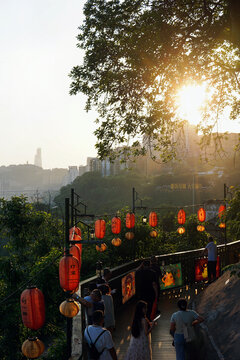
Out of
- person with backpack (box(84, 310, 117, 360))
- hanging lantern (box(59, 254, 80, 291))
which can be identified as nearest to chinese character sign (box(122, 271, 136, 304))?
hanging lantern (box(59, 254, 80, 291))

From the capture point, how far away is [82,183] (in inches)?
4592

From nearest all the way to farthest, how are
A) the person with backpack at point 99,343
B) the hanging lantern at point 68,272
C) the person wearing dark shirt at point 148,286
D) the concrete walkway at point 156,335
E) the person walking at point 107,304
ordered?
the person with backpack at point 99,343
the person walking at point 107,304
the hanging lantern at point 68,272
the concrete walkway at point 156,335
the person wearing dark shirt at point 148,286

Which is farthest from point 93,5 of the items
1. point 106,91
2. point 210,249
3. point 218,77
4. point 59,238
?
point 59,238

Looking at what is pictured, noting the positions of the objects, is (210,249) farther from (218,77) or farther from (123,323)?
(218,77)

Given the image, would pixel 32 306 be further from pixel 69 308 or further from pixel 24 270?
pixel 24 270

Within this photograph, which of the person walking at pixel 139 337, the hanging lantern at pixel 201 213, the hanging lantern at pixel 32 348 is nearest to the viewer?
the person walking at pixel 139 337

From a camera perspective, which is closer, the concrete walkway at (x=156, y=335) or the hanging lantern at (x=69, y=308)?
the hanging lantern at (x=69, y=308)

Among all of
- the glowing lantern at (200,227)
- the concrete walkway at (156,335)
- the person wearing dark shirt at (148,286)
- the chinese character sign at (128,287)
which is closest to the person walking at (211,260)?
the concrete walkway at (156,335)

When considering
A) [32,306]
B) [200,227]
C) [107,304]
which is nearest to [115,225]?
[200,227]

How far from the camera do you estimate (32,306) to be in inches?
279

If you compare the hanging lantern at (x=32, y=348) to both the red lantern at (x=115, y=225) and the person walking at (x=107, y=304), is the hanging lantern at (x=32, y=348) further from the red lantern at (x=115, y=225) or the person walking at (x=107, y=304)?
the red lantern at (x=115, y=225)

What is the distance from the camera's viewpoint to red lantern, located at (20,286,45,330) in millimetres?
7055

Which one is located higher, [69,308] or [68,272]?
[68,272]

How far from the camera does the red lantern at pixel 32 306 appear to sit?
7.05m
